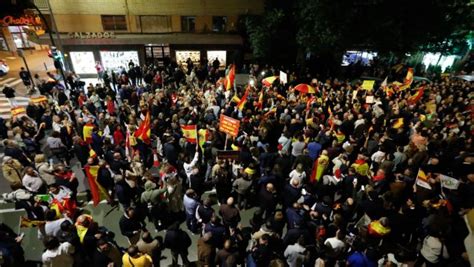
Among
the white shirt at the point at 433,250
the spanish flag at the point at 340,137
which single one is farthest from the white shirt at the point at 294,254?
the spanish flag at the point at 340,137

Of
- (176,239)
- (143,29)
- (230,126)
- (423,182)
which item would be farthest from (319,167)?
(143,29)

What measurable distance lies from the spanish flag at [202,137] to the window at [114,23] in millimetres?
15591

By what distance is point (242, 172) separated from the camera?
805 cm

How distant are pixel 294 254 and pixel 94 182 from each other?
5.60m

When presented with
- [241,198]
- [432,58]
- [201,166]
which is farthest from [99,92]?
[432,58]

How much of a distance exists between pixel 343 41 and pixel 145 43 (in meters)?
13.5

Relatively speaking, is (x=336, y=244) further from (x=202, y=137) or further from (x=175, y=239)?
(x=202, y=137)

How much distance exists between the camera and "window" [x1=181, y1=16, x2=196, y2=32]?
73.0ft

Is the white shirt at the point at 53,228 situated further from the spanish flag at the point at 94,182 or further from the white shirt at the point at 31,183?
the spanish flag at the point at 94,182

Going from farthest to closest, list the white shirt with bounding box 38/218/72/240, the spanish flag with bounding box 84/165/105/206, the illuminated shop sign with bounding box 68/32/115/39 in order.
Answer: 1. the illuminated shop sign with bounding box 68/32/115/39
2. the spanish flag with bounding box 84/165/105/206
3. the white shirt with bounding box 38/218/72/240

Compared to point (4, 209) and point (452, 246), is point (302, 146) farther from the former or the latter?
point (4, 209)

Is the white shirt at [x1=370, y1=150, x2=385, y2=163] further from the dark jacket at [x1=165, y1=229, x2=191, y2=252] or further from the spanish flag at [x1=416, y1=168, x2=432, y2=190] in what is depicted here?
the dark jacket at [x1=165, y1=229, x2=191, y2=252]

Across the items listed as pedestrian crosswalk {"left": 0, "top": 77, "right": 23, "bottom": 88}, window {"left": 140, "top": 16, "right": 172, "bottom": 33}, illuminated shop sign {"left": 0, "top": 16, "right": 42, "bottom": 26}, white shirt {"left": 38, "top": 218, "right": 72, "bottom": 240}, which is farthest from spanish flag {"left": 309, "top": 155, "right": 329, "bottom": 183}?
pedestrian crosswalk {"left": 0, "top": 77, "right": 23, "bottom": 88}

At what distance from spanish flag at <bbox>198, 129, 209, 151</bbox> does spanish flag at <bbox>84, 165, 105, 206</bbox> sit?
3177 millimetres
